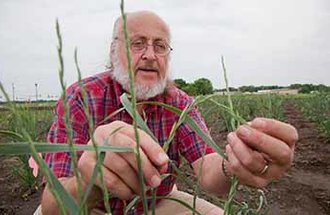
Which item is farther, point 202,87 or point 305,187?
point 305,187

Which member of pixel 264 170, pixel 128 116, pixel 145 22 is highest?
pixel 145 22

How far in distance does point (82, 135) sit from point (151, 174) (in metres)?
0.98

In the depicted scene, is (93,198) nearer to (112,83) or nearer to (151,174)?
(151,174)

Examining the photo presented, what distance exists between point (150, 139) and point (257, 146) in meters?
0.17

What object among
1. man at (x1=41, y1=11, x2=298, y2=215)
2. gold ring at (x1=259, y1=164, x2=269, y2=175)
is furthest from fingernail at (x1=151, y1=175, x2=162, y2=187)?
gold ring at (x1=259, y1=164, x2=269, y2=175)

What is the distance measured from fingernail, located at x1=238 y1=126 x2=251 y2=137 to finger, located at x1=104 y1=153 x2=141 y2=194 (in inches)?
6.2

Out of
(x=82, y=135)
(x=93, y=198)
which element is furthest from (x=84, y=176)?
(x=82, y=135)

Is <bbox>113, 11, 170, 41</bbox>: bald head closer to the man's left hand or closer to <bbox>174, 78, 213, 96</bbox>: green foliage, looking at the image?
<bbox>174, 78, 213, 96</bbox>: green foliage

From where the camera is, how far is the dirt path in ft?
10.6

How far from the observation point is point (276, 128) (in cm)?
64

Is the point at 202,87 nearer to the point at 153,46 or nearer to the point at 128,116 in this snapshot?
the point at 153,46

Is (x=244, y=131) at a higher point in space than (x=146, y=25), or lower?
lower

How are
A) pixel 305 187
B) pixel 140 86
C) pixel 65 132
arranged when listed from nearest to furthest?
pixel 65 132, pixel 140 86, pixel 305 187

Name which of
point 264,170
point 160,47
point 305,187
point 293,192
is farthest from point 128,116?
point 305,187
